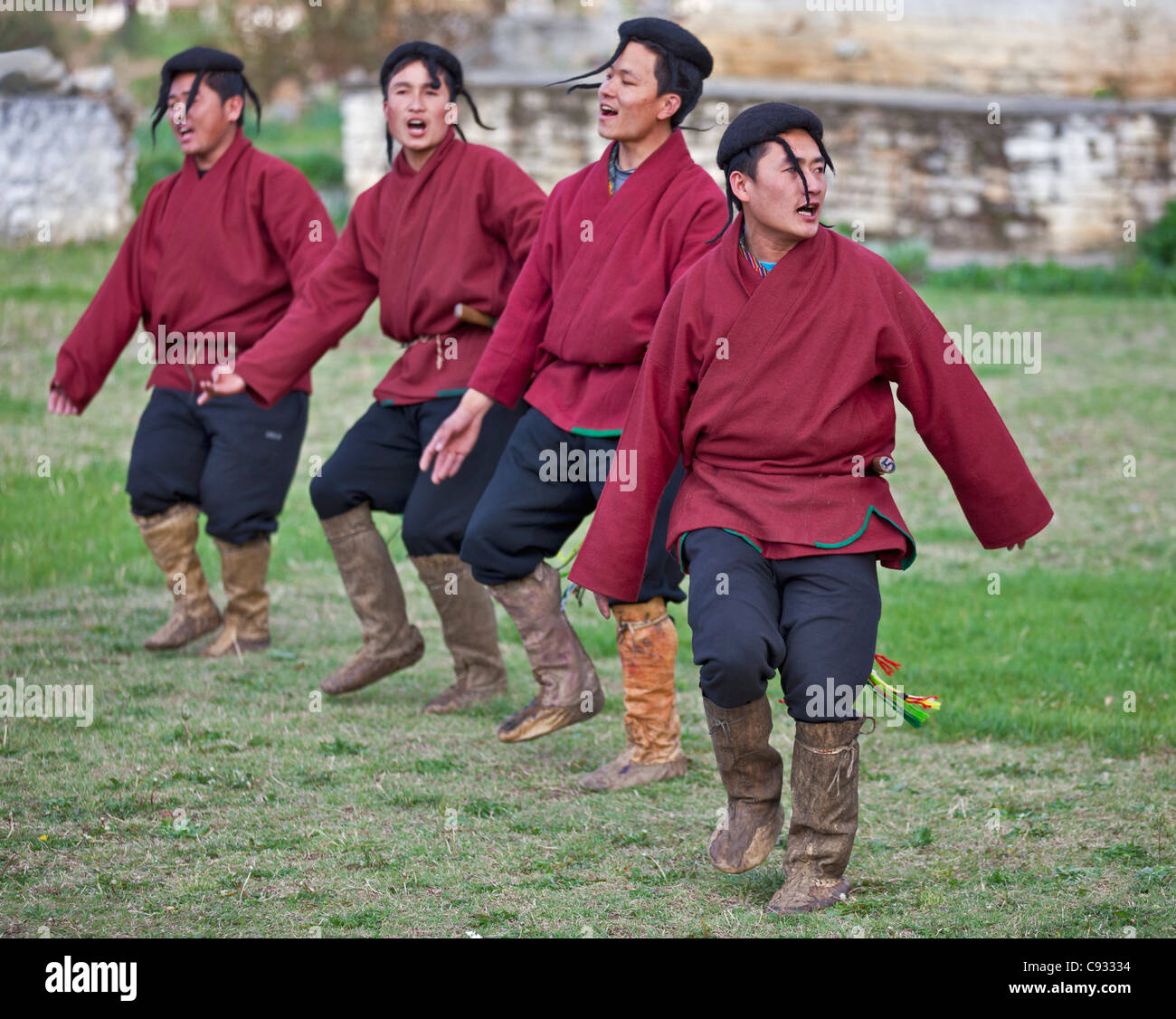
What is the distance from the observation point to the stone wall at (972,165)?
1647 cm

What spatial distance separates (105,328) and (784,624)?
→ 358cm

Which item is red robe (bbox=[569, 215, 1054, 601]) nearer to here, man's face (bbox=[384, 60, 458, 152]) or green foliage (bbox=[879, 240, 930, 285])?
man's face (bbox=[384, 60, 458, 152])

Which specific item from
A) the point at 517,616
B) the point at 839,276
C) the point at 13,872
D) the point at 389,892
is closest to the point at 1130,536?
the point at 517,616

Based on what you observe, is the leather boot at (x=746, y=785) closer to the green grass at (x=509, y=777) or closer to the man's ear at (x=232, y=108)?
the green grass at (x=509, y=777)

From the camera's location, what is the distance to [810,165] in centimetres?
377

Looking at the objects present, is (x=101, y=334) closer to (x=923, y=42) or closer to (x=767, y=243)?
(x=767, y=243)

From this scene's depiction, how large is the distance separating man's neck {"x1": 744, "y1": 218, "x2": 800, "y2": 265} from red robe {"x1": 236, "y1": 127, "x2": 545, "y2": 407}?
148cm

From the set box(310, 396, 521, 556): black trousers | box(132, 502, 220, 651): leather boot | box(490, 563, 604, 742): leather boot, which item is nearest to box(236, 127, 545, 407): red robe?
box(310, 396, 521, 556): black trousers

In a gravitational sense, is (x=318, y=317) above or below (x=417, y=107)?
below

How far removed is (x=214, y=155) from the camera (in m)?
6.14

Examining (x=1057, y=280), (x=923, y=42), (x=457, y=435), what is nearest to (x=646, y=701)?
(x=457, y=435)

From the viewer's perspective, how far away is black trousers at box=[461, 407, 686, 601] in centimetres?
470

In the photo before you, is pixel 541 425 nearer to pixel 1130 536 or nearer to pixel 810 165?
pixel 810 165

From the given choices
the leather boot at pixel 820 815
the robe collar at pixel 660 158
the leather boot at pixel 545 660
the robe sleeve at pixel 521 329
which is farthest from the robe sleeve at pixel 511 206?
the leather boot at pixel 820 815
